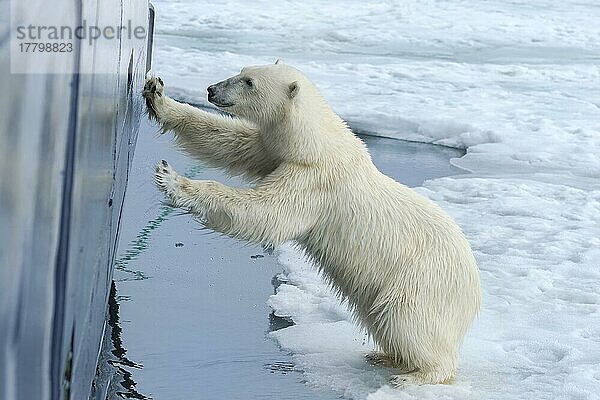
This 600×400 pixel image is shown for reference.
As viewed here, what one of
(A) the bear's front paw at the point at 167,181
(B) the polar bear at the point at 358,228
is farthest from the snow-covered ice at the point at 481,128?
(A) the bear's front paw at the point at 167,181

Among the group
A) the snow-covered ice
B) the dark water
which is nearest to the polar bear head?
the dark water

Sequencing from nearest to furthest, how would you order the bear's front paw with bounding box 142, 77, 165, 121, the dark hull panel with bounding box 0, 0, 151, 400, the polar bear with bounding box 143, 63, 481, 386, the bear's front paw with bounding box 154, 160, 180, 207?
the dark hull panel with bounding box 0, 0, 151, 400 → the bear's front paw with bounding box 154, 160, 180, 207 → the polar bear with bounding box 143, 63, 481, 386 → the bear's front paw with bounding box 142, 77, 165, 121

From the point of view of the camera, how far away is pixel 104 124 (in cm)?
209

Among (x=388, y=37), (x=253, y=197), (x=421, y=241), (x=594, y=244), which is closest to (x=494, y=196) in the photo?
(x=594, y=244)

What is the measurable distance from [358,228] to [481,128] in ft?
15.2

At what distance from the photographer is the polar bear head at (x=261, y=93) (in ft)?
11.2

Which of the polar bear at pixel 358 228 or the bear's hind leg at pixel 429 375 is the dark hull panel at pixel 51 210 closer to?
the polar bear at pixel 358 228

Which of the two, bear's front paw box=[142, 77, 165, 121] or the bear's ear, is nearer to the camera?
the bear's ear

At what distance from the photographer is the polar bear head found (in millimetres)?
3406

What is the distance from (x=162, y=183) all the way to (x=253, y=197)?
291 mm

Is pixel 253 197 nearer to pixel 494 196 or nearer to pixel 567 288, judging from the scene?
pixel 567 288

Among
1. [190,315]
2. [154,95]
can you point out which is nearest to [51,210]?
[154,95]

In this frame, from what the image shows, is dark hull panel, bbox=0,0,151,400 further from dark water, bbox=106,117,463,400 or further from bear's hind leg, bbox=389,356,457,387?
bear's hind leg, bbox=389,356,457,387

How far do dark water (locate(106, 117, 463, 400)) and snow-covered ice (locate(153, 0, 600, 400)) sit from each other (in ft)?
0.40
